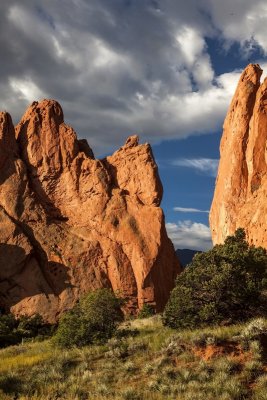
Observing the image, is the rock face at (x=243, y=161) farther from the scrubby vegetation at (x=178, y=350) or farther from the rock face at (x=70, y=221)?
the scrubby vegetation at (x=178, y=350)

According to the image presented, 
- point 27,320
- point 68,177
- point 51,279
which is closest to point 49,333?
point 27,320

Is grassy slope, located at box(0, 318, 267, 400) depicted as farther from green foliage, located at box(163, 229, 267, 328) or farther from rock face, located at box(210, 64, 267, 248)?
rock face, located at box(210, 64, 267, 248)

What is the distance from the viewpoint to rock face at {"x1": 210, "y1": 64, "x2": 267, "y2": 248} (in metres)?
45.9

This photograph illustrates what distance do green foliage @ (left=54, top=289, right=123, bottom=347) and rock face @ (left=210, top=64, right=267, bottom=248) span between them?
21.1 m

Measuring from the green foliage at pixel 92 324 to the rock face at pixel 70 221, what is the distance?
2230 centimetres

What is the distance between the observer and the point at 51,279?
158ft

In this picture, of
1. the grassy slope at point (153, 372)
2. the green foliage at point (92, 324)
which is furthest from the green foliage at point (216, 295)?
the grassy slope at point (153, 372)

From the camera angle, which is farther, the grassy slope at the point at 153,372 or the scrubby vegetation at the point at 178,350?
the scrubby vegetation at the point at 178,350

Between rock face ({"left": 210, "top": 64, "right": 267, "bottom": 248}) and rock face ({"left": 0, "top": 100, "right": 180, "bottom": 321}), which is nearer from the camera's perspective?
rock face ({"left": 210, "top": 64, "right": 267, "bottom": 248})

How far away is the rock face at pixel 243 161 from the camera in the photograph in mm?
45875

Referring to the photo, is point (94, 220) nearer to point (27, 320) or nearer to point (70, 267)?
point (70, 267)

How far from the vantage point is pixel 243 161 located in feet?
160

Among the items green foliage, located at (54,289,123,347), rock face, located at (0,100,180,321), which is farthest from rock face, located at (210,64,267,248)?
green foliage, located at (54,289,123,347)

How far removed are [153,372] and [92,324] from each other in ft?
28.4
